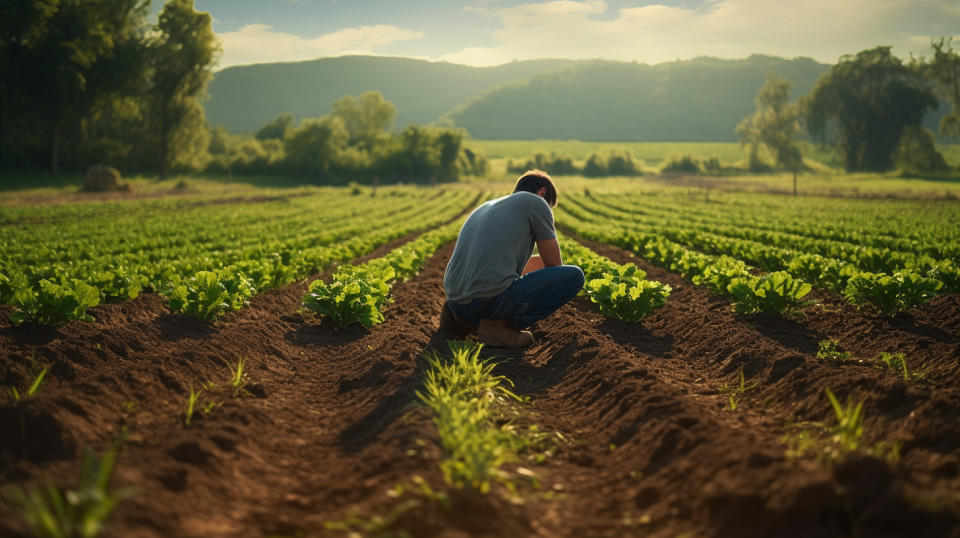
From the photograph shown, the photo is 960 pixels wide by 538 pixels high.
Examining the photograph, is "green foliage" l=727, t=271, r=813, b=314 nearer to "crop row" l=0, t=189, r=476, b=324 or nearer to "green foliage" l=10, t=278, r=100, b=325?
"crop row" l=0, t=189, r=476, b=324

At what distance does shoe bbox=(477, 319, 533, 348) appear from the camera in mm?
6273

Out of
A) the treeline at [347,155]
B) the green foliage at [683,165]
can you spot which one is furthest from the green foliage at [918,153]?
the treeline at [347,155]

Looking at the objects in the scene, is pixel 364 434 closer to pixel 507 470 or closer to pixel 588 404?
pixel 507 470

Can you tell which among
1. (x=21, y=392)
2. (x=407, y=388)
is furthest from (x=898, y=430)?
(x=21, y=392)

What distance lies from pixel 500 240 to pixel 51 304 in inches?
209

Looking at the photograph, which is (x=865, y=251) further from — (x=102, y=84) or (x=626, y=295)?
(x=102, y=84)

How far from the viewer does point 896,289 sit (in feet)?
24.1

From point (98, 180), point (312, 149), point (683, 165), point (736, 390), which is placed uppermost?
point (312, 149)

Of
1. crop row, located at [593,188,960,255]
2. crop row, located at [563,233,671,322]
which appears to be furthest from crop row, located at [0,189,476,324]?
crop row, located at [593,188,960,255]

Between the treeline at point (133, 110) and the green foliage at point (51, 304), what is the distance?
4965cm

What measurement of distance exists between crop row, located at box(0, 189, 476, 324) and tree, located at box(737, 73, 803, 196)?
64.7 m

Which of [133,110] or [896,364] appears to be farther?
[133,110]

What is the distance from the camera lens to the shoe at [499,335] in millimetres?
6273

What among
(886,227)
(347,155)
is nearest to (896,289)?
(886,227)
